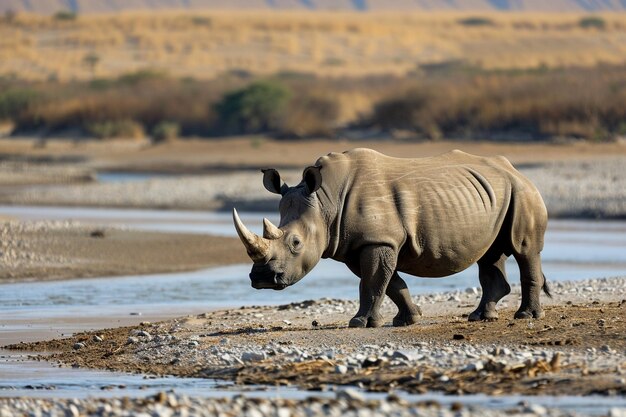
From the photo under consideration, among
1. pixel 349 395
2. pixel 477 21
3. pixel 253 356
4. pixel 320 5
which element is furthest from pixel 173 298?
pixel 320 5

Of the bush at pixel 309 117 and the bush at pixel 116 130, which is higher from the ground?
the bush at pixel 309 117

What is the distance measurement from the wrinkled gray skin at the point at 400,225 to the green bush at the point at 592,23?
90.7 metres

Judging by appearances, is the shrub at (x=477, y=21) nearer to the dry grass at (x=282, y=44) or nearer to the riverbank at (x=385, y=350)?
the dry grass at (x=282, y=44)

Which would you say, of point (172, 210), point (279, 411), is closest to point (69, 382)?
point (279, 411)

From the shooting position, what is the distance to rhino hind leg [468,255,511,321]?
12367mm

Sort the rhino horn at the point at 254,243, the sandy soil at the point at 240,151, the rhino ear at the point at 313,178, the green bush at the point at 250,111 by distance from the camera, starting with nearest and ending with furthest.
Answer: the rhino horn at the point at 254,243
the rhino ear at the point at 313,178
the sandy soil at the point at 240,151
the green bush at the point at 250,111

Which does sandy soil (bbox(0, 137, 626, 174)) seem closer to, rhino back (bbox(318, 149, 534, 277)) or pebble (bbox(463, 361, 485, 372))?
rhino back (bbox(318, 149, 534, 277))

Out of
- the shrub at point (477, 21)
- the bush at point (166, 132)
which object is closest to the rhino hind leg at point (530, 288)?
the bush at point (166, 132)

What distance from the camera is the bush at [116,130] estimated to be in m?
48.8

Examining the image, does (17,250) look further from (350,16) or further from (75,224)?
(350,16)

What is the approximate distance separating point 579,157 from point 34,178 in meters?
13.1

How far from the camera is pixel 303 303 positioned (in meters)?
14.6

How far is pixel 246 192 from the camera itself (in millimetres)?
31125

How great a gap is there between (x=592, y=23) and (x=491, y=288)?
92.7 metres
